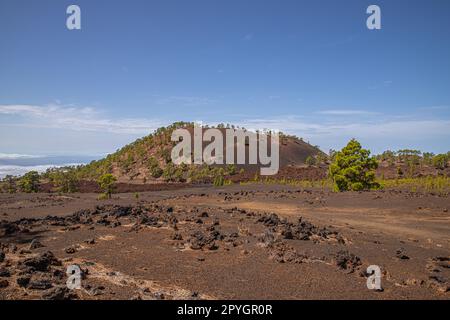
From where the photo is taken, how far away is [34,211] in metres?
25.2

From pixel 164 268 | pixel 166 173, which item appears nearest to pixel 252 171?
pixel 166 173

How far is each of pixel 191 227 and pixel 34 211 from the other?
1456 cm

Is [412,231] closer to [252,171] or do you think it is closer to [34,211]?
[34,211]

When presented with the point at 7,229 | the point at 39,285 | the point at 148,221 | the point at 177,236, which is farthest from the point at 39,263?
the point at 148,221

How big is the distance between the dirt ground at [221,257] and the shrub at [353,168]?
45.0ft

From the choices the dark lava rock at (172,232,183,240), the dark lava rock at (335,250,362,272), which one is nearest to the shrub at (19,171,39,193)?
the dark lava rock at (172,232,183,240)

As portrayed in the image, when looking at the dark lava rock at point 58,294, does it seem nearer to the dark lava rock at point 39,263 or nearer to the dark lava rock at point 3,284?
the dark lava rock at point 3,284

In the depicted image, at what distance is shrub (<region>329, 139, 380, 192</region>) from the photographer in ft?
113

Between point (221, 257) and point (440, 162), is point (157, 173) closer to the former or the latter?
point (440, 162)

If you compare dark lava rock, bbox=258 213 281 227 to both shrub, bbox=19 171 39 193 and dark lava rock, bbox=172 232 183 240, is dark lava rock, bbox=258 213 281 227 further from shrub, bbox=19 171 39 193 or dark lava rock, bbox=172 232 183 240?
shrub, bbox=19 171 39 193

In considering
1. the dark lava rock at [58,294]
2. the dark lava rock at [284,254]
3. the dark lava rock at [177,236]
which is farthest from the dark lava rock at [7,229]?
the dark lava rock at [284,254]

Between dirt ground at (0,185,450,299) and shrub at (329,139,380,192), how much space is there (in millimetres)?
13716

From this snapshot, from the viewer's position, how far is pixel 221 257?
11.6 meters
